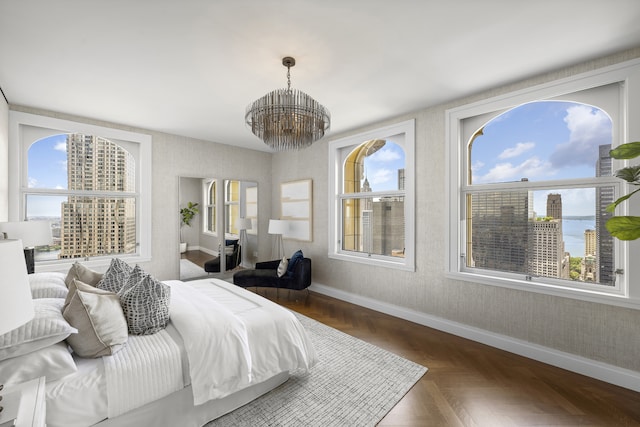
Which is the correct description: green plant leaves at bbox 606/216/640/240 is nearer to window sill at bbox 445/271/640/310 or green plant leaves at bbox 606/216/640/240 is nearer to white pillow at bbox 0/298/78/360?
window sill at bbox 445/271/640/310

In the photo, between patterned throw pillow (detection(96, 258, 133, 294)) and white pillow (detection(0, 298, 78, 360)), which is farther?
patterned throw pillow (detection(96, 258, 133, 294))

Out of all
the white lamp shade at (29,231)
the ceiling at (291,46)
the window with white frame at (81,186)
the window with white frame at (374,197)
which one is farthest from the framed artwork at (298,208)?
the white lamp shade at (29,231)

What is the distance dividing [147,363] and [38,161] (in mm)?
3564

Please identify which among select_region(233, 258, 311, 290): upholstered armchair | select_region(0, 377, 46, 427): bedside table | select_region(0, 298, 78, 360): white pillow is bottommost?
select_region(233, 258, 311, 290): upholstered armchair

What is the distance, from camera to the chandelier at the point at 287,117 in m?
2.14

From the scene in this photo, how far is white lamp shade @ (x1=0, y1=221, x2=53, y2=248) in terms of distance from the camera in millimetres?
2420

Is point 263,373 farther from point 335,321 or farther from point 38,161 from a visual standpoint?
point 38,161

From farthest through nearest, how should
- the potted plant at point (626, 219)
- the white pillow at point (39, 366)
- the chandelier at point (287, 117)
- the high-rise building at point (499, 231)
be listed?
the high-rise building at point (499, 231)
the chandelier at point (287, 117)
the potted plant at point (626, 219)
the white pillow at point (39, 366)

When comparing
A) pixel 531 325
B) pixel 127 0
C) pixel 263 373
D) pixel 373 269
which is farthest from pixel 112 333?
pixel 531 325

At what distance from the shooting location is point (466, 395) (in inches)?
82.7

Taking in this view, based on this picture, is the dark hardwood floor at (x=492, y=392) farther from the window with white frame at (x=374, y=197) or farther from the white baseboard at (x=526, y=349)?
the window with white frame at (x=374, y=197)

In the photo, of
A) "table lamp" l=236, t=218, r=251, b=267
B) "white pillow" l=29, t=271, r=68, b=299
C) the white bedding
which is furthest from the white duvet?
"table lamp" l=236, t=218, r=251, b=267

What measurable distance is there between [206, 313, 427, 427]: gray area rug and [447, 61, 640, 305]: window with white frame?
1.32 meters

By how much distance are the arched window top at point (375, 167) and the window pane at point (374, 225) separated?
0.19 meters
